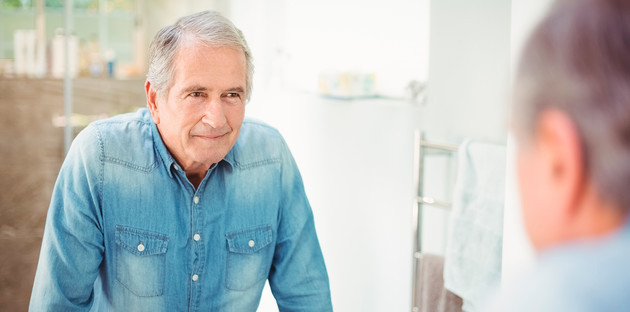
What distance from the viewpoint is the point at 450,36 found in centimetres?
185

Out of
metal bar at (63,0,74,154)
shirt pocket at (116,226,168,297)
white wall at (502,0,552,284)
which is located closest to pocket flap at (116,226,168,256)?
shirt pocket at (116,226,168,297)

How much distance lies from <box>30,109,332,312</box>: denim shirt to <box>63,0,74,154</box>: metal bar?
226cm

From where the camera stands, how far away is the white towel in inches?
66.6

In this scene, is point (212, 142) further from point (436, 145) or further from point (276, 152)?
point (436, 145)

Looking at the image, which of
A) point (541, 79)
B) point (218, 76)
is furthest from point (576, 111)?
point (218, 76)

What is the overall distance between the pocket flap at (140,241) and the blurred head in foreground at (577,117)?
116cm

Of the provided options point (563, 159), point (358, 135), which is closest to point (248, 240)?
point (358, 135)

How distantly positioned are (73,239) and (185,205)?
0.82 ft

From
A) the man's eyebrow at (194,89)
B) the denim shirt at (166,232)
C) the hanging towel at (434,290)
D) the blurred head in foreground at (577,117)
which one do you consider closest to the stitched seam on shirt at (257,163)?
the denim shirt at (166,232)

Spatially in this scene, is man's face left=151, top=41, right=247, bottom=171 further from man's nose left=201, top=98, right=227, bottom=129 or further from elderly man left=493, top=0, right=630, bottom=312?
elderly man left=493, top=0, right=630, bottom=312

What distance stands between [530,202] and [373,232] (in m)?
1.80

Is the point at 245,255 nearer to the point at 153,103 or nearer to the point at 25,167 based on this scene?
the point at 153,103

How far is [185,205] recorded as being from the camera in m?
1.53

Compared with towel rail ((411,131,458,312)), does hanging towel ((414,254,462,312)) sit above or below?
below
